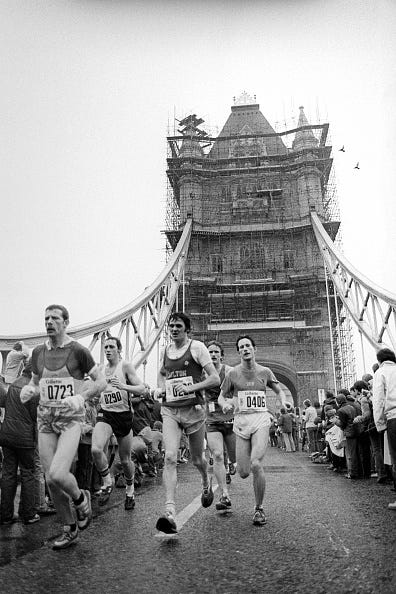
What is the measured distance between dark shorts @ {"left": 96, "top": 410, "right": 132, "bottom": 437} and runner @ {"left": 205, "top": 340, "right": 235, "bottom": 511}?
90 centimetres

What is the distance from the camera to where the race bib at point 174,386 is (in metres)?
4.93

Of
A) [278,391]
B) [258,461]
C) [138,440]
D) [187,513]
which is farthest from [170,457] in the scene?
[138,440]

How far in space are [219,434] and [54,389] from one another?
8.81 ft

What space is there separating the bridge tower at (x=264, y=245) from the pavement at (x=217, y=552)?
25.4 m

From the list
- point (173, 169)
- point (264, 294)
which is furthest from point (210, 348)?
point (173, 169)

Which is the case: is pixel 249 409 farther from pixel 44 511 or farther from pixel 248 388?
pixel 44 511

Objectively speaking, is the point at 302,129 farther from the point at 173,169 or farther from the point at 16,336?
the point at 16,336

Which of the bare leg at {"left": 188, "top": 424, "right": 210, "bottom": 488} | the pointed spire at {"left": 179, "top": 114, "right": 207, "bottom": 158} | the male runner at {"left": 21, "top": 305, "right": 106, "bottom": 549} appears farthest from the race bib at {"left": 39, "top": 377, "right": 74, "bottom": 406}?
the pointed spire at {"left": 179, "top": 114, "right": 207, "bottom": 158}

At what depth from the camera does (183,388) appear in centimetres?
489

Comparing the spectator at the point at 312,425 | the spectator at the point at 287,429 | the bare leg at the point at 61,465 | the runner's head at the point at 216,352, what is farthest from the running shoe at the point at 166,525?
the spectator at the point at 287,429

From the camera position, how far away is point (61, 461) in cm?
408

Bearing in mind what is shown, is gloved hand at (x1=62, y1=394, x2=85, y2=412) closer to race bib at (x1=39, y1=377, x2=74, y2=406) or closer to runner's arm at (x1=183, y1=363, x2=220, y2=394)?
race bib at (x1=39, y1=377, x2=74, y2=406)

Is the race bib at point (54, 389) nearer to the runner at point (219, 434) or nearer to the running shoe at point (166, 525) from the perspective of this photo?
the running shoe at point (166, 525)

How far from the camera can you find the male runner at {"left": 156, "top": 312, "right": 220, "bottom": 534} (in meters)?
4.89
